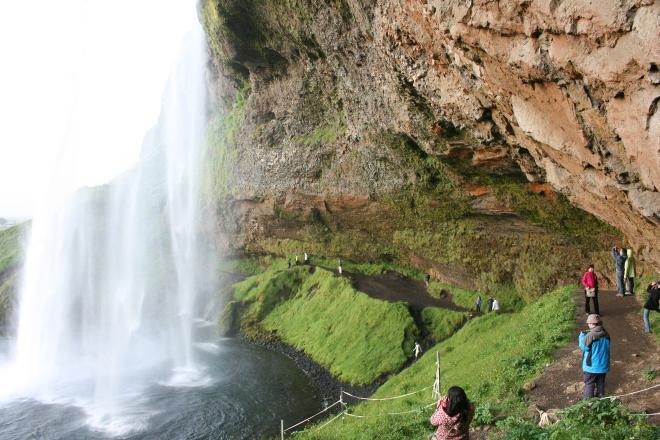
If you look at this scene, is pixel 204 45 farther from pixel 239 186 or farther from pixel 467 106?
pixel 467 106

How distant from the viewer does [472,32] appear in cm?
1087

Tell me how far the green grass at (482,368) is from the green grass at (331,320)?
107 inches

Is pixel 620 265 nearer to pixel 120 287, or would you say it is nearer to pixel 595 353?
pixel 595 353

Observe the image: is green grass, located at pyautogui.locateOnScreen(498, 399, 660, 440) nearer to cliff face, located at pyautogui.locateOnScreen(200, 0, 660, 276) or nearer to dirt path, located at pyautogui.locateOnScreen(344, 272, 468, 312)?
cliff face, located at pyautogui.locateOnScreen(200, 0, 660, 276)

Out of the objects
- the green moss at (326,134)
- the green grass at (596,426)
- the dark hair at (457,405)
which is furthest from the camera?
the green moss at (326,134)

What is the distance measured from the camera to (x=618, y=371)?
388 inches

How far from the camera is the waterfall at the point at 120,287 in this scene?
86.5ft

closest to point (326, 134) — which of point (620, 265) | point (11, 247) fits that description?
point (620, 265)

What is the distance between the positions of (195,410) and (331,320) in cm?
1012

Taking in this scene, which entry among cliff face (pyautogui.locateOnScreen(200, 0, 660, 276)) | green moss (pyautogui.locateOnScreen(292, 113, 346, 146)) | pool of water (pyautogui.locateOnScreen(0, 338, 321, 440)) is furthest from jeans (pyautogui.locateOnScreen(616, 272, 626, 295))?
green moss (pyautogui.locateOnScreen(292, 113, 346, 146))

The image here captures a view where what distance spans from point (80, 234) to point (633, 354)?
4987 cm

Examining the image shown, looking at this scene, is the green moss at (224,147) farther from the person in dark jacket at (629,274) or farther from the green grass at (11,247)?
the person in dark jacket at (629,274)

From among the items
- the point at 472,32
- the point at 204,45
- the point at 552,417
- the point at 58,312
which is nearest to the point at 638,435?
the point at 552,417

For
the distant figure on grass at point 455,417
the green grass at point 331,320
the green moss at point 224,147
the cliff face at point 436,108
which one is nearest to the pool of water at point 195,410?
the green grass at point 331,320
